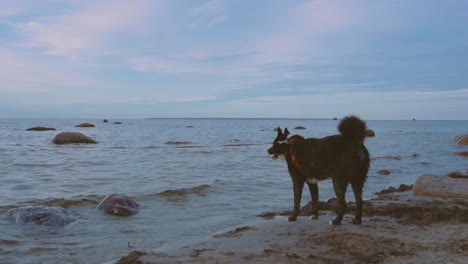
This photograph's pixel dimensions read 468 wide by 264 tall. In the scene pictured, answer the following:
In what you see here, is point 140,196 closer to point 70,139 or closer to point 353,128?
point 353,128

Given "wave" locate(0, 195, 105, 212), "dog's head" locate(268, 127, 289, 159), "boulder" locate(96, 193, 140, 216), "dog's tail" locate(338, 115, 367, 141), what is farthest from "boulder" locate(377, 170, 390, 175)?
"wave" locate(0, 195, 105, 212)

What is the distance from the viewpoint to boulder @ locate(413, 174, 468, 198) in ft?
27.5

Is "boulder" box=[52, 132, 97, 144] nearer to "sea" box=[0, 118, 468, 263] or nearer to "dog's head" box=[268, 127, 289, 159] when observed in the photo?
"sea" box=[0, 118, 468, 263]

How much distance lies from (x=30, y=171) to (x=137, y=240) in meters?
8.97

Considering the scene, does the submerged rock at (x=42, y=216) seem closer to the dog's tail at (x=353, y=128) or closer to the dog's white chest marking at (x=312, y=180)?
the dog's white chest marking at (x=312, y=180)

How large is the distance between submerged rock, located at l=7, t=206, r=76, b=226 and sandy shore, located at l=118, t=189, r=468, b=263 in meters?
2.78

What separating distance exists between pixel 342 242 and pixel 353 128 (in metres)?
1.80

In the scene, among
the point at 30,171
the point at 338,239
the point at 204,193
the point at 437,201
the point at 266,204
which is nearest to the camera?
the point at 338,239

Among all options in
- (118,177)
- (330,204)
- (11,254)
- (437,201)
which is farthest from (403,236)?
(118,177)

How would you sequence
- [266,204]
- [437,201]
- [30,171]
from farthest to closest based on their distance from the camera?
1. [30,171]
2. [266,204]
3. [437,201]

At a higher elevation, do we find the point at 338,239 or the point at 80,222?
the point at 338,239

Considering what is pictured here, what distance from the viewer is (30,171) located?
42.0 feet

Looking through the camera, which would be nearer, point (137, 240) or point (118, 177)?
point (137, 240)

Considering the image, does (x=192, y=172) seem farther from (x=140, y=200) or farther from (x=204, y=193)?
(x=140, y=200)
